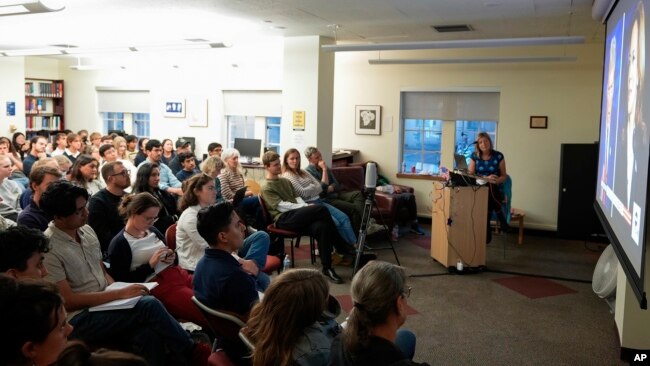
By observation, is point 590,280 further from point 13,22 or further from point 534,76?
point 13,22

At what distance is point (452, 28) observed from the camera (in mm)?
7074

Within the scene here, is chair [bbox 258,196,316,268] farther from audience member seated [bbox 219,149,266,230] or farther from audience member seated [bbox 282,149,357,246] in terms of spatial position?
audience member seated [bbox 282,149,357,246]

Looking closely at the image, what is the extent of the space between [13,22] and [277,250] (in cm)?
477

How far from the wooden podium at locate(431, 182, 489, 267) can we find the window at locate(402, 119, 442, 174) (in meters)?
A: 3.08

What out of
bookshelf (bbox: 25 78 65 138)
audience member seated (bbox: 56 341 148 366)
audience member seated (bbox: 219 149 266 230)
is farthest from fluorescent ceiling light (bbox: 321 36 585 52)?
bookshelf (bbox: 25 78 65 138)

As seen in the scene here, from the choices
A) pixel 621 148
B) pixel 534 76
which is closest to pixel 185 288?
pixel 621 148

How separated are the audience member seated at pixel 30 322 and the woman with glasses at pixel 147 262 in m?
1.59

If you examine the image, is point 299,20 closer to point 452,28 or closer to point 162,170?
point 452,28

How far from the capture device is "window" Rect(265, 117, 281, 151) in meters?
10.0

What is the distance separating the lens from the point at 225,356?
8.43 ft

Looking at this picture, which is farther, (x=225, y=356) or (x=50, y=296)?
(x=225, y=356)

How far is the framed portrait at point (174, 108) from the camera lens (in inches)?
411

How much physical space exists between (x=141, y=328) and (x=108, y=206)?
63.4 inches

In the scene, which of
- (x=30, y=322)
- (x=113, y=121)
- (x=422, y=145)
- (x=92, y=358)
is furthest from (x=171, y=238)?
(x=113, y=121)
